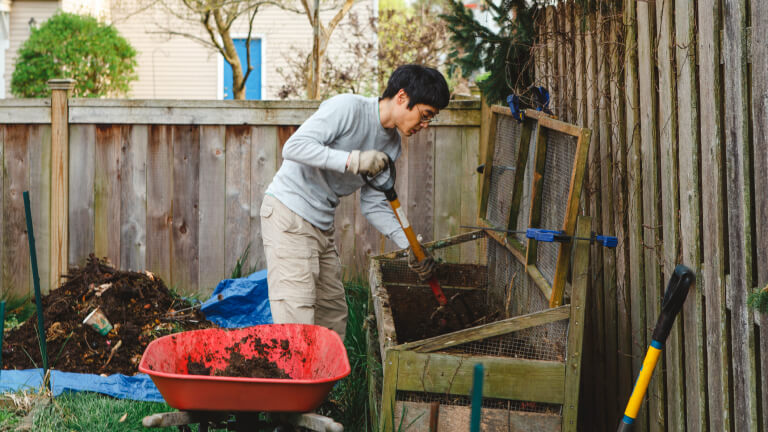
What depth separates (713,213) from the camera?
2.17 metres

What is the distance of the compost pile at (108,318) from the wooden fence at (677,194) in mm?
2569

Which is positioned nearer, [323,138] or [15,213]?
[323,138]

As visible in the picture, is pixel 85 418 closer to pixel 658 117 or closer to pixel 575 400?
pixel 575 400

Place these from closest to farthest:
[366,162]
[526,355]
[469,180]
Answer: [526,355]
[366,162]
[469,180]

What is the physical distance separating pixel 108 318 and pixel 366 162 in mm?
2200

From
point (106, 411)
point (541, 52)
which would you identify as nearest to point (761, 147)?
point (541, 52)

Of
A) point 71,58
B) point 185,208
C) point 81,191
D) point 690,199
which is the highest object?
point 71,58

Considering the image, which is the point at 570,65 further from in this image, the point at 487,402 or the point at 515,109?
the point at 487,402

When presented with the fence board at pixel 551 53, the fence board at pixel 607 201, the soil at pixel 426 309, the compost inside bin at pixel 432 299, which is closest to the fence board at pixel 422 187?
the compost inside bin at pixel 432 299

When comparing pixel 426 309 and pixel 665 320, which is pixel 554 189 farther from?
pixel 426 309

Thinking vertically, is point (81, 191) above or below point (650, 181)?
below

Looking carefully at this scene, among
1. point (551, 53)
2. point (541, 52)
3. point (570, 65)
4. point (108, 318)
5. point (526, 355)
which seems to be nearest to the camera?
point (526, 355)

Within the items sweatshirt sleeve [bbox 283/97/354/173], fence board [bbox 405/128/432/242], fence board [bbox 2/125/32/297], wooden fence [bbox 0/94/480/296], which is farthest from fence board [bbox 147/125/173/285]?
sweatshirt sleeve [bbox 283/97/354/173]

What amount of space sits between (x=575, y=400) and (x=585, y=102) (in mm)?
1581
